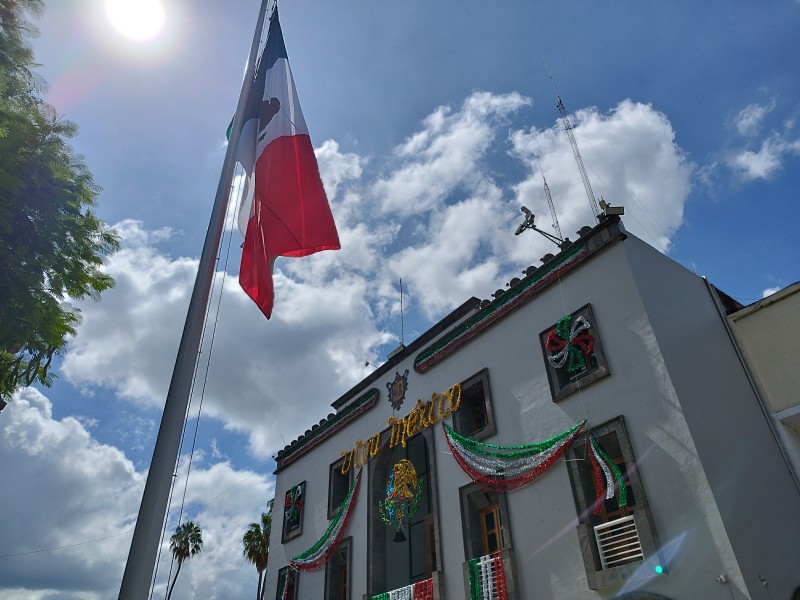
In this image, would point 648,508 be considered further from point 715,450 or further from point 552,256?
point 552,256

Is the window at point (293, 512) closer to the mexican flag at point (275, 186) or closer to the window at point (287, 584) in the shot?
the window at point (287, 584)

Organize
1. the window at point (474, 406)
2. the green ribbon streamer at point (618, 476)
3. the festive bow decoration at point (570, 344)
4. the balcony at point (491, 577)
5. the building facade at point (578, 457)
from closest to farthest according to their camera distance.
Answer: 1. the building facade at point (578, 457)
2. the green ribbon streamer at point (618, 476)
3. the balcony at point (491, 577)
4. the festive bow decoration at point (570, 344)
5. the window at point (474, 406)

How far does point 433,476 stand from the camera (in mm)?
17750

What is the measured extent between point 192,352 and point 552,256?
11996 millimetres

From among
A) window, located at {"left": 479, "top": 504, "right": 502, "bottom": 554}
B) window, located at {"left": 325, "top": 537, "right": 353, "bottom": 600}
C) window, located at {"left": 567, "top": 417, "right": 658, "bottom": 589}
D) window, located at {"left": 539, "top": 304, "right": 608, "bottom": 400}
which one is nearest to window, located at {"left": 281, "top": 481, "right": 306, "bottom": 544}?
window, located at {"left": 325, "top": 537, "right": 353, "bottom": 600}

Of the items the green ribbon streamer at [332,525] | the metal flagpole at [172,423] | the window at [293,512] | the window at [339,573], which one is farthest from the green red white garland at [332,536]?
the metal flagpole at [172,423]

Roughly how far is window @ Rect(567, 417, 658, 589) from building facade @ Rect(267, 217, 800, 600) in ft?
0.12

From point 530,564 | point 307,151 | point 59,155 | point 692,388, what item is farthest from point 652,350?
point 59,155

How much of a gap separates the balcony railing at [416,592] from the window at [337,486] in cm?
508

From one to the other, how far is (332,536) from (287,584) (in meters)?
3.50

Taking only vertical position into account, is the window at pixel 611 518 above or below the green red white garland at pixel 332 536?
below

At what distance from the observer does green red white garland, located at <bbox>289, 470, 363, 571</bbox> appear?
67.8 ft

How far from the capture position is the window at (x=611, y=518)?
1176 cm

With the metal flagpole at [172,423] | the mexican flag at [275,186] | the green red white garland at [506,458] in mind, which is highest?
the mexican flag at [275,186]
